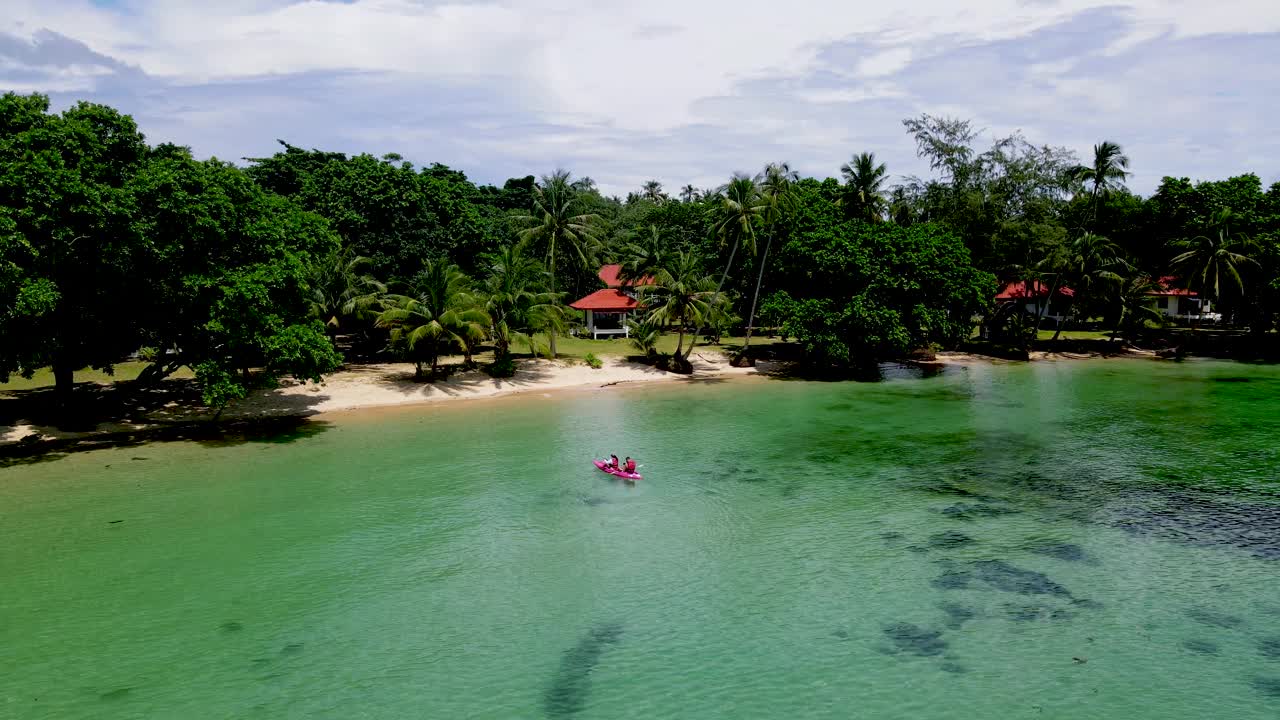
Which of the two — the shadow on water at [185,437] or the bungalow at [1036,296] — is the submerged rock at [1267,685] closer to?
the shadow on water at [185,437]

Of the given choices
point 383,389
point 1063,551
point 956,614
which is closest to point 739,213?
point 383,389

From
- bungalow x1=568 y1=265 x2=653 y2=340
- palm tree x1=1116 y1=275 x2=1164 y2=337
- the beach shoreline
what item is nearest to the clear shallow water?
the beach shoreline

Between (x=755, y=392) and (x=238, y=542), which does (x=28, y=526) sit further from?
(x=755, y=392)

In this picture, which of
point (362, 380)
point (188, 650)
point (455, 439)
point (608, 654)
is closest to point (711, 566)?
point (608, 654)

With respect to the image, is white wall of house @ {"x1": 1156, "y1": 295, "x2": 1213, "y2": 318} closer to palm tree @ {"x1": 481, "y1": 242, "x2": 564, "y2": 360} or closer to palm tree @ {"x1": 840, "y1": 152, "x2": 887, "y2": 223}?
palm tree @ {"x1": 840, "y1": 152, "x2": 887, "y2": 223}

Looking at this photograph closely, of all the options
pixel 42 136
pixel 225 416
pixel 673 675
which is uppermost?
pixel 42 136

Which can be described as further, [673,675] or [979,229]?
[979,229]

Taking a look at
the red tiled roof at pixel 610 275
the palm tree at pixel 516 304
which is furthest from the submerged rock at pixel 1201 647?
the red tiled roof at pixel 610 275
